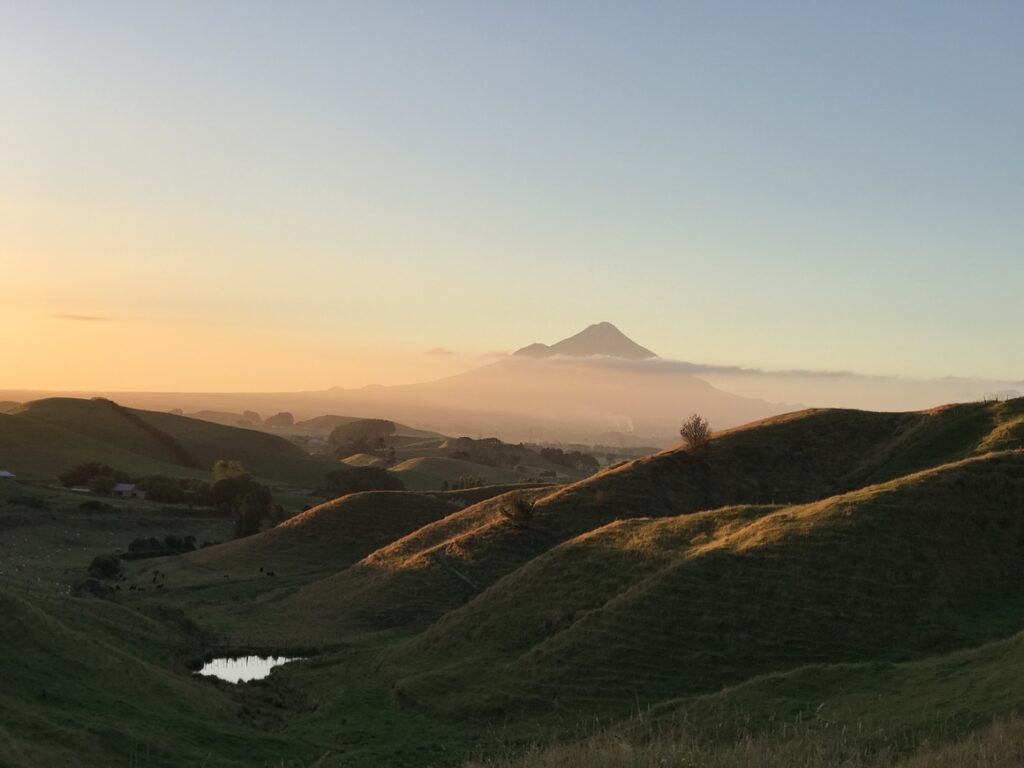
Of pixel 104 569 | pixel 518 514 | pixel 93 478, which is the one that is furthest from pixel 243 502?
pixel 518 514

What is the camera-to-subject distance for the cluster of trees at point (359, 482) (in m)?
140

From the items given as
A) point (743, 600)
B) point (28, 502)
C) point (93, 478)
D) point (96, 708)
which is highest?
point (743, 600)

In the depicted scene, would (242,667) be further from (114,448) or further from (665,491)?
(114,448)

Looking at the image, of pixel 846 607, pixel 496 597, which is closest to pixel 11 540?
pixel 496 597

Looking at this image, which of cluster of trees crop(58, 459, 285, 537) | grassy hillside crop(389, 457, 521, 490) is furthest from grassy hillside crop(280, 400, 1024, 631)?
grassy hillside crop(389, 457, 521, 490)

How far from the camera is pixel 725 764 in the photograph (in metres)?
14.0

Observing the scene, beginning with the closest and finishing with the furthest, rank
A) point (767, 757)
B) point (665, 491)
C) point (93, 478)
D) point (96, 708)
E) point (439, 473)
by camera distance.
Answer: point (767, 757), point (96, 708), point (665, 491), point (93, 478), point (439, 473)

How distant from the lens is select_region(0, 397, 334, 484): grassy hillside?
5935 inches

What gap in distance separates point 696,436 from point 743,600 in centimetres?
3106

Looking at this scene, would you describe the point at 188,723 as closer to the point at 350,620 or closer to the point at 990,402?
the point at 350,620

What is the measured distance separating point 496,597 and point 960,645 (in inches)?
828

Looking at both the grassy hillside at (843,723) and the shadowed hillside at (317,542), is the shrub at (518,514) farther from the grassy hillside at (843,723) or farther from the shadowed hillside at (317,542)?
the grassy hillside at (843,723)

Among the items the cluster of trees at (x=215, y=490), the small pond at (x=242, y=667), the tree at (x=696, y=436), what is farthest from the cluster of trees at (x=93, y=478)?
the tree at (x=696, y=436)

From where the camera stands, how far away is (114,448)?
541 feet
